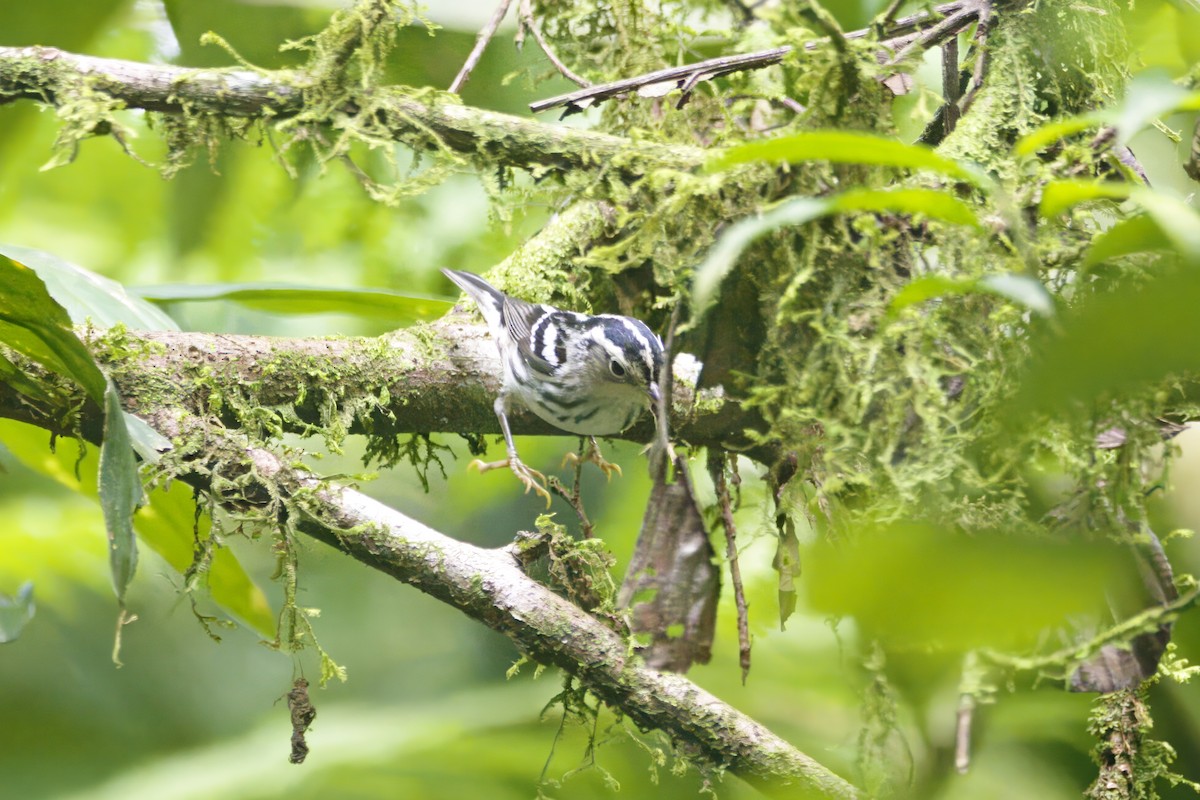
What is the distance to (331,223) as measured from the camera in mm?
3754

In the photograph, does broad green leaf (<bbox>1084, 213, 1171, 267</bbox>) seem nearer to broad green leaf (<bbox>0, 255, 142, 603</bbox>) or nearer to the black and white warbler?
broad green leaf (<bbox>0, 255, 142, 603</bbox>)

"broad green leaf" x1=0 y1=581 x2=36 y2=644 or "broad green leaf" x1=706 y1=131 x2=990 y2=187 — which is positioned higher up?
"broad green leaf" x1=706 y1=131 x2=990 y2=187

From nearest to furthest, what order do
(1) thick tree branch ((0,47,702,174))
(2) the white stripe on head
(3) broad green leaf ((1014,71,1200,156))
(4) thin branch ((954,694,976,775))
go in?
(3) broad green leaf ((1014,71,1200,156))
(4) thin branch ((954,694,976,775))
(1) thick tree branch ((0,47,702,174))
(2) the white stripe on head

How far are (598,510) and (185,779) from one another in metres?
1.73

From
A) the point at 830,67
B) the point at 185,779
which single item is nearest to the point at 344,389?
the point at 830,67

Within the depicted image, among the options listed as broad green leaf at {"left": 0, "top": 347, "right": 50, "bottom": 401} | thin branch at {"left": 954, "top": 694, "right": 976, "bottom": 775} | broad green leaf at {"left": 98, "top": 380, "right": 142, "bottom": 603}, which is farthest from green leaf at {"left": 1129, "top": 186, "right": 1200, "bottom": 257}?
broad green leaf at {"left": 0, "top": 347, "right": 50, "bottom": 401}

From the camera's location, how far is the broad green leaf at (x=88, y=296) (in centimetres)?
196

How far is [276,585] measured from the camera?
3781mm

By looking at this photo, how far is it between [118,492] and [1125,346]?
120 cm

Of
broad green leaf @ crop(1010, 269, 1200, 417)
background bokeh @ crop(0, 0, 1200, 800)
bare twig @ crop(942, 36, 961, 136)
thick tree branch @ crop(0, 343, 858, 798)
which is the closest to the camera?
broad green leaf @ crop(1010, 269, 1200, 417)

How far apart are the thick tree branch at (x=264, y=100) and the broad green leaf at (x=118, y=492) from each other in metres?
0.99

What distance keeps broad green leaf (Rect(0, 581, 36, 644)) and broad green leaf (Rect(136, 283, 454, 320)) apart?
3.39 feet

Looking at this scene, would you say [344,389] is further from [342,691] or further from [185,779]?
[342,691]

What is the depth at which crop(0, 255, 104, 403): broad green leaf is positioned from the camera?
1332 mm
